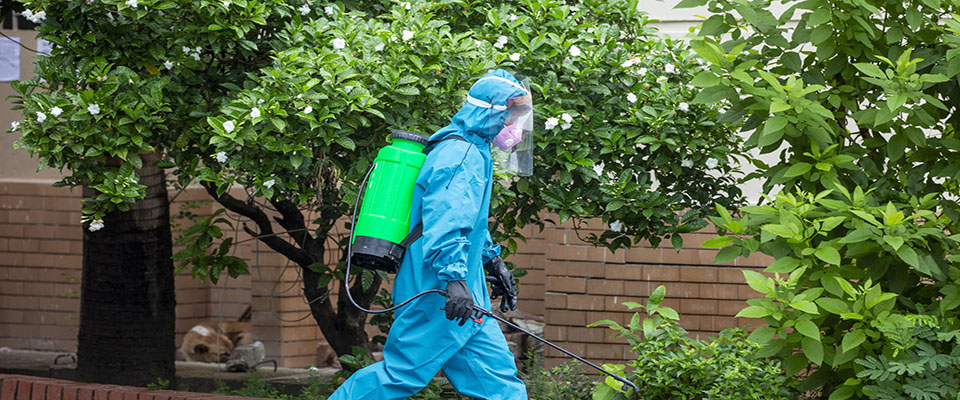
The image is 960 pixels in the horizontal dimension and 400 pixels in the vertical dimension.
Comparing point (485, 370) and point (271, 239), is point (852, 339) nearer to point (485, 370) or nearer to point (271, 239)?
point (485, 370)

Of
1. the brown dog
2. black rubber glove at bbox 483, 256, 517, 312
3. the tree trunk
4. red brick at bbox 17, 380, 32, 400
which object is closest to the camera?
black rubber glove at bbox 483, 256, 517, 312

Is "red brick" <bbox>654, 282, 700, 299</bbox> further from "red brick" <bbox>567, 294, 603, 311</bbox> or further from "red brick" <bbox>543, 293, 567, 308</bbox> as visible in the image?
"red brick" <bbox>543, 293, 567, 308</bbox>

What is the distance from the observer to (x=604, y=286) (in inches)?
273

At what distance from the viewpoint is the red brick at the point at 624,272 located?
22.6 feet

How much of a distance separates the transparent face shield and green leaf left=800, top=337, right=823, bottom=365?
140cm

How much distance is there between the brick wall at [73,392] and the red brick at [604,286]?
275 centimetres

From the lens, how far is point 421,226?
168 inches

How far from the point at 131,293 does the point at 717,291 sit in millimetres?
3888

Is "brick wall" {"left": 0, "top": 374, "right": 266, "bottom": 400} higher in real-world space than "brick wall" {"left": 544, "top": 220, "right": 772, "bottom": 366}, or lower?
lower

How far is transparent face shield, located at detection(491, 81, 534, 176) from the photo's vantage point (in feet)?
14.3

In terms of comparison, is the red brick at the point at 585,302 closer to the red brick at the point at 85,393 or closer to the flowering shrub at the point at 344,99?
the flowering shrub at the point at 344,99

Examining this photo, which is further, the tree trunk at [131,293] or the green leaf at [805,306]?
the tree trunk at [131,293]

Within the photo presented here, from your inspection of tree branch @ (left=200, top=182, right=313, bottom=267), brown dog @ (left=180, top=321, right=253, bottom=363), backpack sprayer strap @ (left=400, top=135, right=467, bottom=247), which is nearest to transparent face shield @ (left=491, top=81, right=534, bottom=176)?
backpack sprayer strap @ (left=400, top=135, right=467, bottom=247)

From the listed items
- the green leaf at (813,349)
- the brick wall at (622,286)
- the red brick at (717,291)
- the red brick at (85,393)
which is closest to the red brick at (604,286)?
the brick wall at (622,286)
